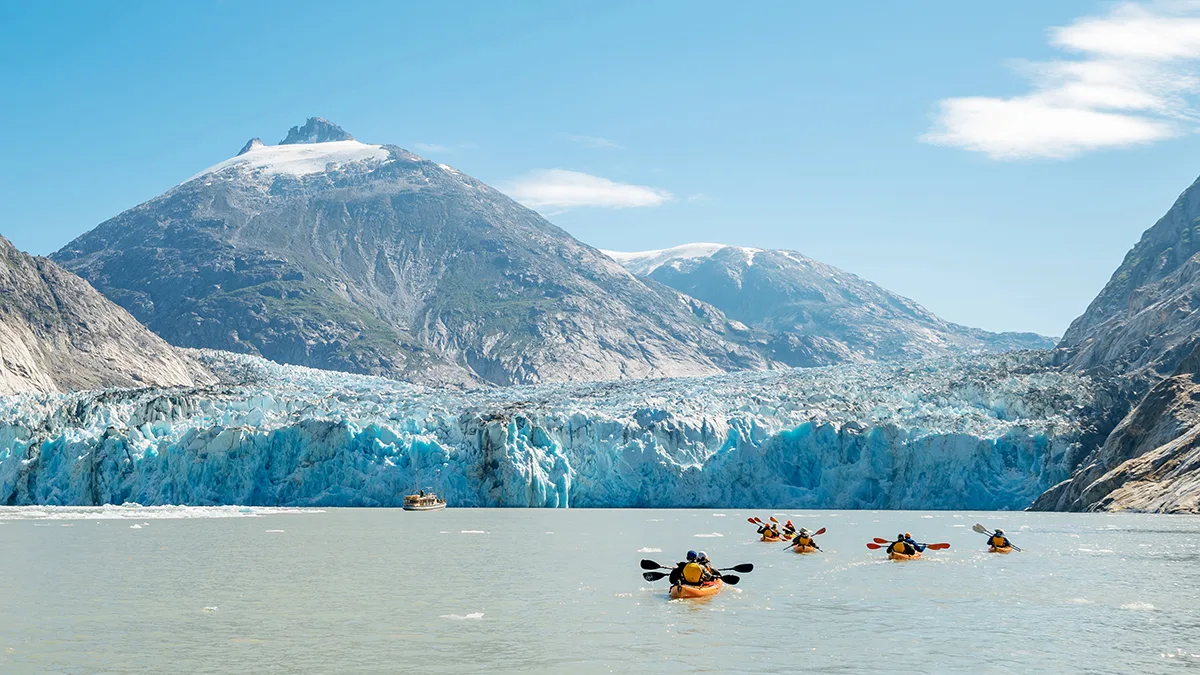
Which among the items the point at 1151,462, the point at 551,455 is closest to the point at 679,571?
the point at 1151,462

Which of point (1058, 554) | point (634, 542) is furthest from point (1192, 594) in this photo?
point (634, 542)

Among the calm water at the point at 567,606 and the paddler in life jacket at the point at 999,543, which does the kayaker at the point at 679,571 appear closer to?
the calm water at the point at 567,606

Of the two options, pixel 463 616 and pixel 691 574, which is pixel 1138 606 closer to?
pixel 691 574

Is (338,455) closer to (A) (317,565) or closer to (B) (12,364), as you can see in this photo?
(A) (317,565)

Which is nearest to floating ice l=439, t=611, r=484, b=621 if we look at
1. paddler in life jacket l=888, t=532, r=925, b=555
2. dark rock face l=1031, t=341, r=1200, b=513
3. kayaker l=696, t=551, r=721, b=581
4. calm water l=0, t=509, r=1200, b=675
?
calm water l=0, t=509, r=1200, b=675

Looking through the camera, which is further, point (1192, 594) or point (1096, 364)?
point (1096, 364)

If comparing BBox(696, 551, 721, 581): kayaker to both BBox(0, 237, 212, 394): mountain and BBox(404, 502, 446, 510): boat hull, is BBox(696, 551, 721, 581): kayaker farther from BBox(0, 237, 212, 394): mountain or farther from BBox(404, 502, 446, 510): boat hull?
BBox(0, 237, 212, 394): mountain
